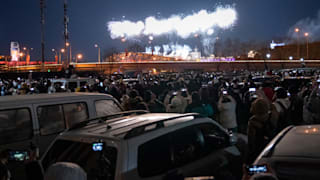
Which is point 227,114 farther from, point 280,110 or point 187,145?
point 187,145

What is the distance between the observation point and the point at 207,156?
4629 millimetres

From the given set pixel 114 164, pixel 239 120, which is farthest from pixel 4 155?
pixel 239 120

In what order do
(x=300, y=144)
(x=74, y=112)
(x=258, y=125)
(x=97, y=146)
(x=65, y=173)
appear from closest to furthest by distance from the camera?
(x=65, y=173), (x=97, y=146), (x=300, y=144), (x=74, y=112), (x=258, y=125)

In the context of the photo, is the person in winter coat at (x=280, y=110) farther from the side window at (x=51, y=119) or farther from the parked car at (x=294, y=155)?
the side window at (x=51, y=119)

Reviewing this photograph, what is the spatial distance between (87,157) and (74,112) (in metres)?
2.72

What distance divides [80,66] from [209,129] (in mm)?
90812

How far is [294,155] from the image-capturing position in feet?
12.0

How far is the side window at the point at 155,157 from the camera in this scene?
3578 millimetres

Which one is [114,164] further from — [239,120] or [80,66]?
[80,66]

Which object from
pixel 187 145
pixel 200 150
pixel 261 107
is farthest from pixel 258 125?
pixel 187 145

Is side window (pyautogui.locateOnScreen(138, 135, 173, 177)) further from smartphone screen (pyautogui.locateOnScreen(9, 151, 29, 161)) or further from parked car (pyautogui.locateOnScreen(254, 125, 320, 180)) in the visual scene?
smartphone screen (pyautogui.locateOnScreen(9, 151, 29, 161))

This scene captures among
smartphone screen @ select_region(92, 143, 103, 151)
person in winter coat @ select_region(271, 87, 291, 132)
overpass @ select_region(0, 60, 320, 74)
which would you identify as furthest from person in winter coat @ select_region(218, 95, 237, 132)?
overpass @ select_region(0, 60, 320, 74)

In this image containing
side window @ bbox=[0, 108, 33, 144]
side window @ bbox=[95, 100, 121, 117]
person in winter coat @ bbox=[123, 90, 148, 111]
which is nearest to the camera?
side window @ bbox=[0, 108, 33, 144]

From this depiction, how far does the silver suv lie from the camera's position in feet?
11.5
